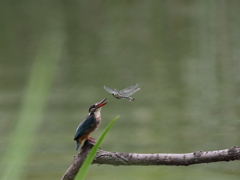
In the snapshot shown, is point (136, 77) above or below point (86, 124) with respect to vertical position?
above

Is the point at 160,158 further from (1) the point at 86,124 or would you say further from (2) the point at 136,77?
(2) the point at 136,77

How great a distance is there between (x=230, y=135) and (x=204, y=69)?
1.02 metres

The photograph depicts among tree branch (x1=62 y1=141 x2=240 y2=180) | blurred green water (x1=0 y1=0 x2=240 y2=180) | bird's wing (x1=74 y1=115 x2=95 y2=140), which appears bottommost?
tree branch (x1=62 y1=141 x2=240 y2=180)

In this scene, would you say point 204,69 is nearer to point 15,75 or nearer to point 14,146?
point 15,75

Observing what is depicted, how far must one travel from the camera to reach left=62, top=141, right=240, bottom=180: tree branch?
0.45 meters

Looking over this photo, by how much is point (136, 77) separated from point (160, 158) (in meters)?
2.11

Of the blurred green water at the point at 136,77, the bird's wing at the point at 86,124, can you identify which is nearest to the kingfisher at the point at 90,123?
the bird's wing at the point at 86,124

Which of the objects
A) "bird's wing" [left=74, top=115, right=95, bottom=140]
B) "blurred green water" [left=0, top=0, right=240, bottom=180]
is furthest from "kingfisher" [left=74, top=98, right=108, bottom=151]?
"blurred green water" [left=0, top=0, right=240, bottom=180]

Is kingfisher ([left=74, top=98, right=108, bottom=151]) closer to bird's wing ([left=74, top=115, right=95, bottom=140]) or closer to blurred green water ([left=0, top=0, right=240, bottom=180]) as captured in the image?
bird's wing ([left=74, top=115, right=95, bottom=140])

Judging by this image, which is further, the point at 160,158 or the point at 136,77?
the point at 136,77

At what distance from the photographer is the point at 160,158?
0.48 metres

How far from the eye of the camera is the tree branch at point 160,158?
0.45 meters

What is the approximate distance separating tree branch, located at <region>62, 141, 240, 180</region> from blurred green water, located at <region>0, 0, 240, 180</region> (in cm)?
16

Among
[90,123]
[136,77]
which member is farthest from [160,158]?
[136,77]
